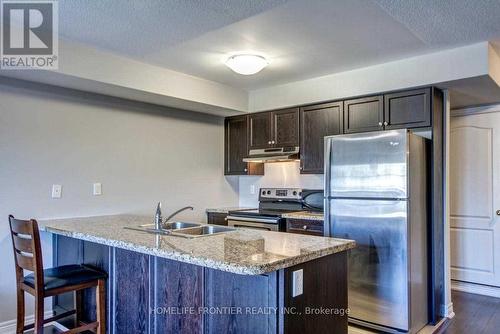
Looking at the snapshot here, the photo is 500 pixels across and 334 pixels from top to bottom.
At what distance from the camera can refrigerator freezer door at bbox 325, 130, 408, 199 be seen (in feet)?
9.52

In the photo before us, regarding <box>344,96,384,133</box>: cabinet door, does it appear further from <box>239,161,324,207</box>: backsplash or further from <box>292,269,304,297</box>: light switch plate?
<box>292,269,304,297</box>: light switch plate

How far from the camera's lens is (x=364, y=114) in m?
3.62

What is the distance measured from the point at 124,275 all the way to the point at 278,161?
2663 millimetres

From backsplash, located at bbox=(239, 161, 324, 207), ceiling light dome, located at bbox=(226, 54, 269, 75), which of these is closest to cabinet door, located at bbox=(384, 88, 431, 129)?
backsplash, located at bbox=(239, 161, 324, 207)

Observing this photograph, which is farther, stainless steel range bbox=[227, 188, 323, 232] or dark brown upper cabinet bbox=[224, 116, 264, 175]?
dark brown upper cabinet bbox=[224, 116, 264, 175]

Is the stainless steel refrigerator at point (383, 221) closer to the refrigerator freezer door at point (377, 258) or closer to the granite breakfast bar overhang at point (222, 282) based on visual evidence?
the refrigerator freezer door at point (377, 258)

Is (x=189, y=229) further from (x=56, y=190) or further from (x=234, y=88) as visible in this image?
(x=234, y=88)

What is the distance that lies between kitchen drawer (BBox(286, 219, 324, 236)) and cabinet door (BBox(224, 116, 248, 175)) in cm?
117

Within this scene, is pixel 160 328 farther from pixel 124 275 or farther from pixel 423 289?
pixel 423 289

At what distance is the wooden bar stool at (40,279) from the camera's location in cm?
223

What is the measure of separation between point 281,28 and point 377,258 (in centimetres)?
197

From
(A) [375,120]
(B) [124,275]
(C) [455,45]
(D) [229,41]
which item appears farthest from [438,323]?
(D) [229,41]

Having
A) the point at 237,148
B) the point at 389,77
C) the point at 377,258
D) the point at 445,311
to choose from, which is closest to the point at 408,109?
the point at 389,77

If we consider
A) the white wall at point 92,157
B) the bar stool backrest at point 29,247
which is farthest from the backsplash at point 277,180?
the bar stool backrest at point 29,247
